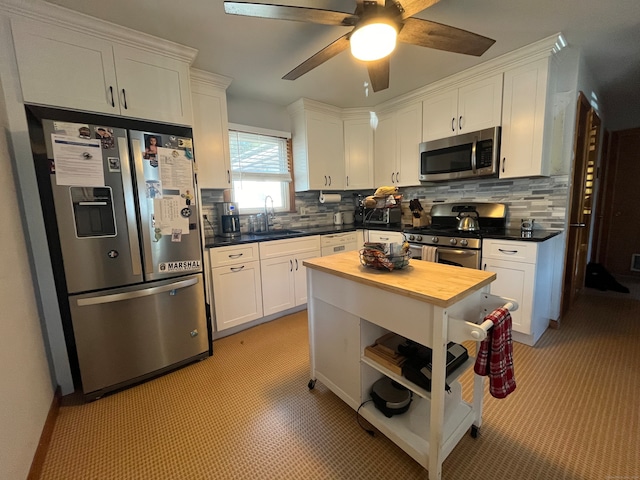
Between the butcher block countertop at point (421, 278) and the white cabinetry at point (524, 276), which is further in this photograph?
the white cabinetry at point (524, 276)

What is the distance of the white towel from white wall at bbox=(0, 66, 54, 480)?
2.94 meters

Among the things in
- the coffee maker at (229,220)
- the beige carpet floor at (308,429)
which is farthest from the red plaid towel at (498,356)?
the coffee maker at (229,220)

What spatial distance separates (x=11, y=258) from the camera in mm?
1411

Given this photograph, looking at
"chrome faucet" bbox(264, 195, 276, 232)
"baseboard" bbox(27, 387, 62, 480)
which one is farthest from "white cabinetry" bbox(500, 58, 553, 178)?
"baseboard" bbox(27, 387, 62, 480)

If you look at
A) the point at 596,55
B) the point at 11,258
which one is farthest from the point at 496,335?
the point at 596,55

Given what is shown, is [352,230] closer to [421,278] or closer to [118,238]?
[421,278]

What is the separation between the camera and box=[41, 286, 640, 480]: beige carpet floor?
128 cm

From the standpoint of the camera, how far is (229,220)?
9.05 feet

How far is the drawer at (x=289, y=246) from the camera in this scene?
8.90ft

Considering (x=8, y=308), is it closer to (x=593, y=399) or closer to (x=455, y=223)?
(x=593, y=399)

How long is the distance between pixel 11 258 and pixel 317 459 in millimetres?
1884

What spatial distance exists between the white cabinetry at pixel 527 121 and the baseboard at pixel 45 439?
3724mm

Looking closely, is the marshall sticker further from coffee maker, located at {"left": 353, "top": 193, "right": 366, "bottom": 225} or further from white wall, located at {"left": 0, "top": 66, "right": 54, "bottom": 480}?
coffee maker, located at {"left": 353, "top": 193, "right": 366, "bottom": 225}

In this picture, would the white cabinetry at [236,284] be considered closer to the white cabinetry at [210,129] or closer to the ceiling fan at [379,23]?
the white cabinetry at [210,129]
